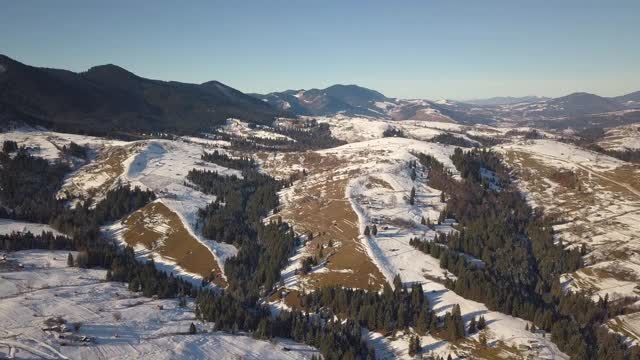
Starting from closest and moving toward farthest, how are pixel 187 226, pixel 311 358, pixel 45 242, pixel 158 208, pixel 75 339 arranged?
pixel 75 339, pixel 311 358, pixel 45 242, pixel 187 226, pixel 158 208

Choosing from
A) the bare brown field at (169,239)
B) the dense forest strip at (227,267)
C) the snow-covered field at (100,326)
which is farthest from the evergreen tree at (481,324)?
the bare brown field at (169,239)

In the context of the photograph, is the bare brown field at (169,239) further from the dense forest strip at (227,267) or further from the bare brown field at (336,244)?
the bare brown field at (336,244)

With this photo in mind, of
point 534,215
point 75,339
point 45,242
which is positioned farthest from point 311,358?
point 534,215

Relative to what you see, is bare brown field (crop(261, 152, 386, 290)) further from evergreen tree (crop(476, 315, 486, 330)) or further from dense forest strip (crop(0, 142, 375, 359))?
evergreen tree (crop(476, 315, 486, 330))

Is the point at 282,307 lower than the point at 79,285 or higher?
lower

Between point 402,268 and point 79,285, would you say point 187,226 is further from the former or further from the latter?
point 402,268
